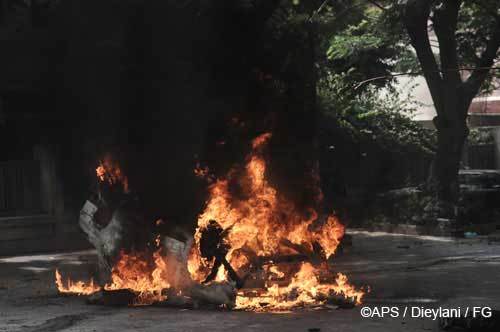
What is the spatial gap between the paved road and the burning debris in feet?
1.13

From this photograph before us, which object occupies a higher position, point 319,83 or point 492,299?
point 319,83

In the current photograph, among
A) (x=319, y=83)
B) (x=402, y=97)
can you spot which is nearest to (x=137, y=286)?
(x=319, y=83)

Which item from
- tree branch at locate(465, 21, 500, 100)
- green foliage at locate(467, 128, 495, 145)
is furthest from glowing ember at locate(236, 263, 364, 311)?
green foliage at locate(467, 128, 495, 145)

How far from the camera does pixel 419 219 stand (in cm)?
1845

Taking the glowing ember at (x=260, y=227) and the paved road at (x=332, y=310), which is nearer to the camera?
the paved road at (x=332, y=310)

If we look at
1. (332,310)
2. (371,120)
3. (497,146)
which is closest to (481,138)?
(497,146)

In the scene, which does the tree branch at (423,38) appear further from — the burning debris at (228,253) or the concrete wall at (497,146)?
the concrete wall at (497,146)

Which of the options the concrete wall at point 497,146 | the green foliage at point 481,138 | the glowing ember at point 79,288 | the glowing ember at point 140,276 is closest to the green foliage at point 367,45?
the green foliage at point 481,138

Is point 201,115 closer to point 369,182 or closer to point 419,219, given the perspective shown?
point 419,219

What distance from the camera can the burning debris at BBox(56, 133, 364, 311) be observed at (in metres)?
9.16

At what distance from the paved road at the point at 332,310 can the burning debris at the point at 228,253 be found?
0.34 metres

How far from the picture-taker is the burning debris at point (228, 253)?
361 inches

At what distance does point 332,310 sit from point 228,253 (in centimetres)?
207

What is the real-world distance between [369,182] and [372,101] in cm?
287
